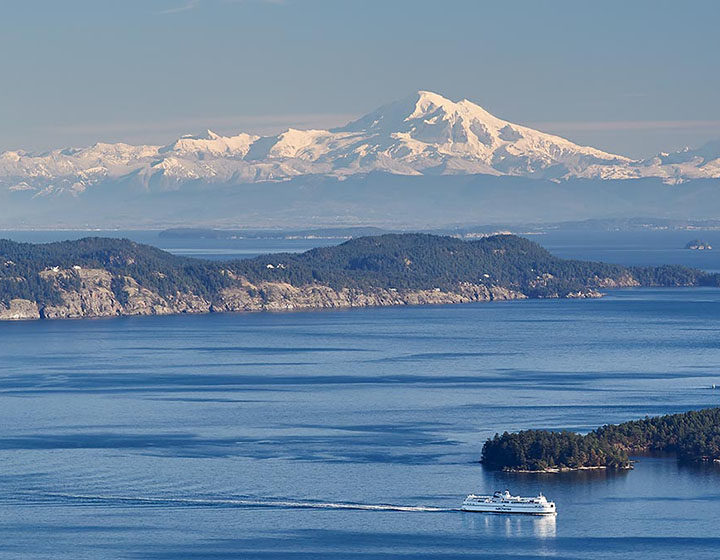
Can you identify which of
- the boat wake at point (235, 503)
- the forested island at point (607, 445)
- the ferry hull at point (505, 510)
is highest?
the forested island at point (607, 445)

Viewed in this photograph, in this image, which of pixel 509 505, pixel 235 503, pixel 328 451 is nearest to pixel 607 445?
pixel 509 505

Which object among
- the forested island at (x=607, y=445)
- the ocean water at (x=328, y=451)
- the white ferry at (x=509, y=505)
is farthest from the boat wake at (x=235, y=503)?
the forested island at (x=607, y=445)

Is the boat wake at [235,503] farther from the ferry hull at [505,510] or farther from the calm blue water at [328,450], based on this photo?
the ferry hull at [505,510]

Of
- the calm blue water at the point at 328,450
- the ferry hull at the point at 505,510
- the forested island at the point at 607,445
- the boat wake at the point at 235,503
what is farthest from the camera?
the forested island at the point at 607,445

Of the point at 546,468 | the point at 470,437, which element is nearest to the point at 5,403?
Result: the point at 470,437

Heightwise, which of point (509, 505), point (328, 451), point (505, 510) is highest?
point (328, 451)

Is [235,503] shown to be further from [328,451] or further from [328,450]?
[328,450]
